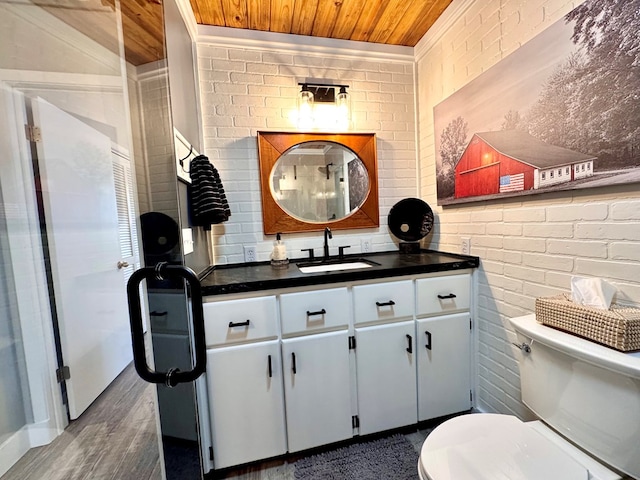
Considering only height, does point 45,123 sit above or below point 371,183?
above

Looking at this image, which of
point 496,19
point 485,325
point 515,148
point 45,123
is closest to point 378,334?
point 485,325

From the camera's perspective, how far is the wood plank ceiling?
1.56 metres

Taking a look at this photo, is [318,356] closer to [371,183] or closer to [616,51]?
[371,183]

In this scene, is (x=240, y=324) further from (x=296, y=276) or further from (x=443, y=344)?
(x=443, y=344)

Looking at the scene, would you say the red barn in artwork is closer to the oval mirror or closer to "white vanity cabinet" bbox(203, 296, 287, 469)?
the oval mirror

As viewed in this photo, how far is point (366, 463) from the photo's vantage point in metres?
1.35

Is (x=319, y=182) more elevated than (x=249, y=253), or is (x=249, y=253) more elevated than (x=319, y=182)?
(x=319, y=182)

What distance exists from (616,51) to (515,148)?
44cm

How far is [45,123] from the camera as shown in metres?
1.23

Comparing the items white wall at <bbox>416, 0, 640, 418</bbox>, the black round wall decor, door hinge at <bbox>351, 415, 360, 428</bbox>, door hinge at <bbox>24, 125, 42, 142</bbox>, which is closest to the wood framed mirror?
the black round wall decor

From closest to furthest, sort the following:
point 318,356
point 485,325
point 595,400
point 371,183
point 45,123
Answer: point 595,400 < point 45,123 < point 318,356 < point 485,325 < point 371,183

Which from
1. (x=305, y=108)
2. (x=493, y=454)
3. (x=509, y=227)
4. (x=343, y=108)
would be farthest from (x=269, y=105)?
(x=493, y=454)

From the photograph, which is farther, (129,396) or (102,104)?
(129,396)

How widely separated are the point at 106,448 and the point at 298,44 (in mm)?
2572
